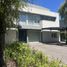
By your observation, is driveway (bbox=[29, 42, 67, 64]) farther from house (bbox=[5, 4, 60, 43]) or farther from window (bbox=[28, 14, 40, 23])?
window (bbox=[28, 14, 40, 23])

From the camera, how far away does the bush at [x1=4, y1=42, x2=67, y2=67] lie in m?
10.3

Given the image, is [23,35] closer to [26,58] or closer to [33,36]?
[33,36]

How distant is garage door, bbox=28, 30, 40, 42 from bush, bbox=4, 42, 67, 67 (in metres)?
21.2

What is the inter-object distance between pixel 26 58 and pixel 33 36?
80.8ft

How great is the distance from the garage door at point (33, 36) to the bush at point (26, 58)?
21203 millimetres

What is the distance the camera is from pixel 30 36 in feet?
115

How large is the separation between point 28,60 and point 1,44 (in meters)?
2.02

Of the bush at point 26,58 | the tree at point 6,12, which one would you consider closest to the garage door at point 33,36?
the bush at point 26,58

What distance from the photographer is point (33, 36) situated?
3578cm

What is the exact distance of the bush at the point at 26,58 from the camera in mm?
10297

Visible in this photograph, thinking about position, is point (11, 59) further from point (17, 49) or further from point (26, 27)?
point (26, 27)

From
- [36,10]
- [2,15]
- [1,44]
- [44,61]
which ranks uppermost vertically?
[36,10]

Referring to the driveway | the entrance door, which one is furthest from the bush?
the entrance door

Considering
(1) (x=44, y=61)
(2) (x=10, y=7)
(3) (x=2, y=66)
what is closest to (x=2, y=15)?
(2) (x=10, y=7)
